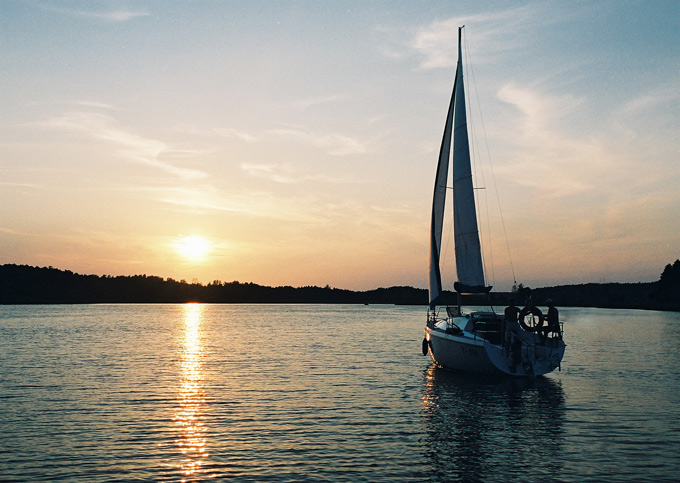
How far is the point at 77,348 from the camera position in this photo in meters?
54.3

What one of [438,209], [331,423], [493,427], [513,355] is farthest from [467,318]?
[331,423]

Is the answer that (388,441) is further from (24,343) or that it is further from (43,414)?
(24,343)

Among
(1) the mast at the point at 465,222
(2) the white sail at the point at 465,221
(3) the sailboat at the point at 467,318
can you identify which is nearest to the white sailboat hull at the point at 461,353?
(3) the sailboat at the point at 467,318

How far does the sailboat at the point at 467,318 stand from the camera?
2947cm

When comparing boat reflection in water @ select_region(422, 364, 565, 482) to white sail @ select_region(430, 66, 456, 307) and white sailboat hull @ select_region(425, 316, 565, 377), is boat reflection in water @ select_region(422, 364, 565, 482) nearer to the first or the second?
white sailboat hull @ select_region(425, 316, 565, 377)

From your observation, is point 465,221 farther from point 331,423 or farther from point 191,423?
point 191,423

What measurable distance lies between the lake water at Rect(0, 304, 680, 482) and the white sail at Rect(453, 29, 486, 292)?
5.73m

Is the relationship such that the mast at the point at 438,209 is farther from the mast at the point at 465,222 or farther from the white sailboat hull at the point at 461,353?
the white sailboat hull at the point at 461,353

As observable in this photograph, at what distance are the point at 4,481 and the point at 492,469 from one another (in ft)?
40.6

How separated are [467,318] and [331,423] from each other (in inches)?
512

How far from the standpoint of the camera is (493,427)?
2164 centimetres

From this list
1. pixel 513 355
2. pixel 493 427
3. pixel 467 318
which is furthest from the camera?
pixel 467 318

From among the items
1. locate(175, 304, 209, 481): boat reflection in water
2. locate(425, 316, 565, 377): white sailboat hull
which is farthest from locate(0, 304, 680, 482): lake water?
locate(425, 316, 565, 377): white sailboat hull

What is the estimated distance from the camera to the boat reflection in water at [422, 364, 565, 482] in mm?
16109
